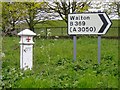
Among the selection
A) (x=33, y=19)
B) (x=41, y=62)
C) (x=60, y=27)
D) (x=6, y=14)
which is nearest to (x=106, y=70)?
(x=41, y=62)

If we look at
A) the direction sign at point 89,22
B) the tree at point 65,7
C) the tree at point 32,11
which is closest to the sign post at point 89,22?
the direction sign at point 89,22

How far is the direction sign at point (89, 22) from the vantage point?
6648 millimetres

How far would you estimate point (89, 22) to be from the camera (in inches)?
262

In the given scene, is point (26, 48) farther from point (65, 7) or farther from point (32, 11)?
point (65, 7)

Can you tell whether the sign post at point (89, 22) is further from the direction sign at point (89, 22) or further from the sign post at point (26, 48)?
the sign post at point (26, 48)

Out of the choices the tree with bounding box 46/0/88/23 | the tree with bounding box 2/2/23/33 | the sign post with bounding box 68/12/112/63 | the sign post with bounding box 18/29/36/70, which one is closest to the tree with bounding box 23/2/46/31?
the tree with bounding box 2/2/23/33

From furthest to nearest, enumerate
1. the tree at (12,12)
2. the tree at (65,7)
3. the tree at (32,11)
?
the tree at (65,7) → the tree at (32,11) → the tree at (12,12)

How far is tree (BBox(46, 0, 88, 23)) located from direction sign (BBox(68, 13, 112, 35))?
1109 cm

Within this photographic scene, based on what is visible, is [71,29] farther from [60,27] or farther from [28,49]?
[60,27]

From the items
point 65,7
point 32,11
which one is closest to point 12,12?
point 32,11

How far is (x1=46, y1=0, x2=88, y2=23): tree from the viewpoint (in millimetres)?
18438

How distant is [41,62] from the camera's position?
7691 mm

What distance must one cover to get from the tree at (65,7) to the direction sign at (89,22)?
11.1m

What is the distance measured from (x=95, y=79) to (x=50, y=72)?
114cm
